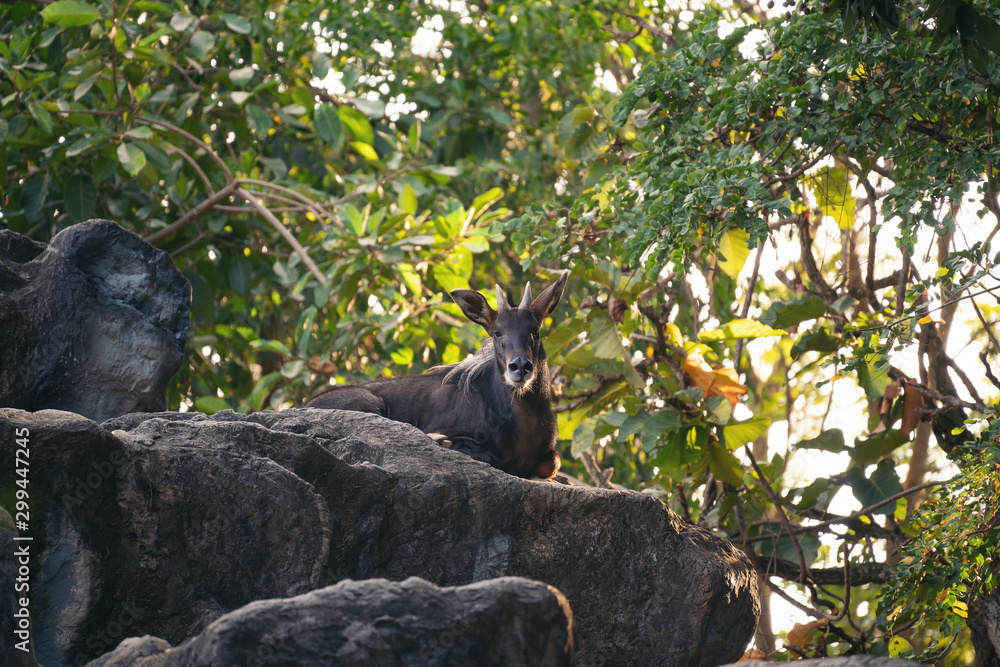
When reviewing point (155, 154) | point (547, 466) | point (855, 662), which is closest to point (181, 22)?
point (155, 154)

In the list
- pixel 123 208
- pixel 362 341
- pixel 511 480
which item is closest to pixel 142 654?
pixel 511 480

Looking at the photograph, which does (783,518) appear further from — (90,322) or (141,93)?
(141,93)

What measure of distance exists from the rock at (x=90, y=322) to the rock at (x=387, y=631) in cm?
237

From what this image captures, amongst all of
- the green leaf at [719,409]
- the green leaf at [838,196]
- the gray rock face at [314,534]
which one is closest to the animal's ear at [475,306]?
the gray rock face at [314,534]

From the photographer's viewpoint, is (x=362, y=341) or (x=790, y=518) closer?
(x=790, y=518)

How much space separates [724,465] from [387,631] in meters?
4.73

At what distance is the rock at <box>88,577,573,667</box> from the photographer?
2.89 meters

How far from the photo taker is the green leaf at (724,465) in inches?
281

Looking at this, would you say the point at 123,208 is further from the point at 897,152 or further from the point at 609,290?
the point at 897,152

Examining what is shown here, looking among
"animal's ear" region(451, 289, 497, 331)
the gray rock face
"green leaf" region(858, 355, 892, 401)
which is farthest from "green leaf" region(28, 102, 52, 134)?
"green leaf" region(858, 355, 892, 401)

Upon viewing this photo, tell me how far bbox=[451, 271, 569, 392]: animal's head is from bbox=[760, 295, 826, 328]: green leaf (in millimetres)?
1708

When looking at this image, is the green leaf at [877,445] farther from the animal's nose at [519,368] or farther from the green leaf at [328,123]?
the green leaf at [328,123]

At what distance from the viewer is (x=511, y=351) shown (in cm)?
612

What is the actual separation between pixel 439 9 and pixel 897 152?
8.88m
